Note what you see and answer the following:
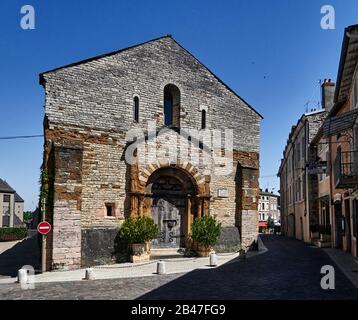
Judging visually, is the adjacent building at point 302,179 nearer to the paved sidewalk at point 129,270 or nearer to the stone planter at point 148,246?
the paved sidewalk at point 129,270

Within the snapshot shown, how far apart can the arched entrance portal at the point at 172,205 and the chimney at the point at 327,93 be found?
44.8 ft

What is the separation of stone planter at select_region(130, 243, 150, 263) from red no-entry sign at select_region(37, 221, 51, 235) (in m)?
3.28

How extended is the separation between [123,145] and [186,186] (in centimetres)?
326

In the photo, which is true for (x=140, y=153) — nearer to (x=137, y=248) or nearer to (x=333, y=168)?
(x=137, y=248)

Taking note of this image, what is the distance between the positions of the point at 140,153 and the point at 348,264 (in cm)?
844

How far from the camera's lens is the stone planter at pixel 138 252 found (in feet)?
45.8

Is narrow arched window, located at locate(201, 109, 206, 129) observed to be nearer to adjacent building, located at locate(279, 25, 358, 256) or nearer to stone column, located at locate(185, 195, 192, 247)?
stone column, located at locate(185, 195, 192, 247)

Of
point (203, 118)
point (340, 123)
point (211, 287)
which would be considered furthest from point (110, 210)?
point (340, 123)

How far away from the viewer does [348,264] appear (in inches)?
538

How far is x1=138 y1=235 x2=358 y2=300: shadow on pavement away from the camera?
8500mm

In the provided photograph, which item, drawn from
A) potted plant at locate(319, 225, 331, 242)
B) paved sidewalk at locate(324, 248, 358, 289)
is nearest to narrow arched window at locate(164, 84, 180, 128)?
paved sidewalk at locate(324, 248, 358, 289)
